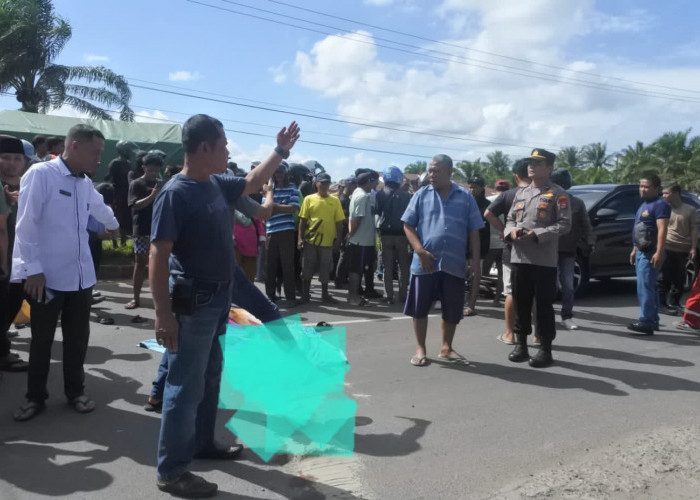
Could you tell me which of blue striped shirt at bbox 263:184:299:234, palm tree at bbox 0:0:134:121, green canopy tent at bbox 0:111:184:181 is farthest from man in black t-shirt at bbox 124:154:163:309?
palm tree at bbox 0:0:134:121

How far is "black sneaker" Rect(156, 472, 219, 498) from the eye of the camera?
326cm

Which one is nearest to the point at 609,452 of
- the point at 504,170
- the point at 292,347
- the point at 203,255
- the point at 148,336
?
the point at 292,347

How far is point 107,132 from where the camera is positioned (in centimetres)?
1617

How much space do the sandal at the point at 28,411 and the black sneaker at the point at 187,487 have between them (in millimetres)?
1558

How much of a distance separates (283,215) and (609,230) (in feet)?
17.1

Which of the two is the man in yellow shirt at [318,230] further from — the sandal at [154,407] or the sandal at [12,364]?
the sandal at [154,407]

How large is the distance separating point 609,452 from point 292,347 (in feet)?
6.81

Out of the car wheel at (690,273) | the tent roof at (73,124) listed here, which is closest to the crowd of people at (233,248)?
the car wheel at (690,273)

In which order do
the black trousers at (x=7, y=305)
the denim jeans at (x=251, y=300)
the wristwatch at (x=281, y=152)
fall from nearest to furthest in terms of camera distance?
the wristwatch at (x=281, y=152), the denim jeans at (x=251, y=300), the black trousers at (x=7, y=305)

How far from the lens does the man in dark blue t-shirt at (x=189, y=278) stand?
3.16 metres

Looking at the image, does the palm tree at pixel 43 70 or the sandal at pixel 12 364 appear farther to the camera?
the palm tree at pixel 43 70

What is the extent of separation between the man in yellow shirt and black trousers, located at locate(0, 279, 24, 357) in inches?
168

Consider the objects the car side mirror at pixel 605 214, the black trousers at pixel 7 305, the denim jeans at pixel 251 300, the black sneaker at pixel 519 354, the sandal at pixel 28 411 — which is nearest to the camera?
the denim jeans at pixel 251 300

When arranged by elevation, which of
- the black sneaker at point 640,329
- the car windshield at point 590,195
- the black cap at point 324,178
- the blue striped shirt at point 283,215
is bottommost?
the black sneaker at point 640,329
